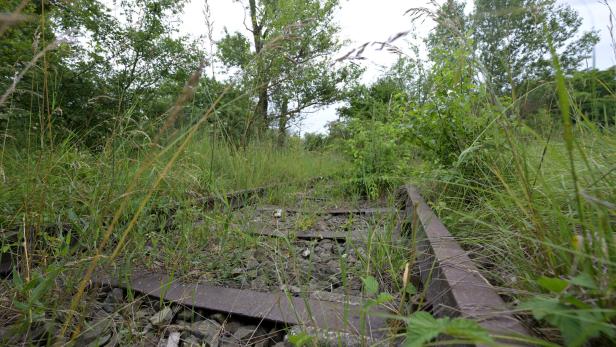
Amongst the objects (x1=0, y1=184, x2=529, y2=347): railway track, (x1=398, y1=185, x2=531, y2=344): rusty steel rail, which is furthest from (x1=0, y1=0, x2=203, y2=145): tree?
(x1=398, y1=185, x2=531, y2=344): rusty steel rail

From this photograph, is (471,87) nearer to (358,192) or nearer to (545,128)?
(545,128)

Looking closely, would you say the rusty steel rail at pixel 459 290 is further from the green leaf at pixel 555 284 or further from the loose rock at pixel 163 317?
the loose rock at pixel 163 317

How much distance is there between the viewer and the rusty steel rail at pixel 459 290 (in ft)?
2.17

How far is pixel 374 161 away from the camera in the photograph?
426 cm

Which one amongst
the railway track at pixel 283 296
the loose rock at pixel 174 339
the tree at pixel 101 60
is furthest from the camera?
the tree at pixel 101 60

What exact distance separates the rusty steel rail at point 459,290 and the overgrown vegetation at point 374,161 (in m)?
0.06

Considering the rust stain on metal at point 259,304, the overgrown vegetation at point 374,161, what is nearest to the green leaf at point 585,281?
the overgrown vegetation at point 374,161

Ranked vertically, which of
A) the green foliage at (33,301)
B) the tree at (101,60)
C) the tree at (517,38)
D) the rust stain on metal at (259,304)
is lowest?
the rust stain on metal at (259,304)

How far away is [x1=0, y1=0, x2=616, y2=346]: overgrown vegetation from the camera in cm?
74

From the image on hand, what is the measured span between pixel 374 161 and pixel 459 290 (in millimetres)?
3505

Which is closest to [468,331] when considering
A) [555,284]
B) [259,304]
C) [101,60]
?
[555,284]

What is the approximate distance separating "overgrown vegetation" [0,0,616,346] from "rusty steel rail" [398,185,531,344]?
0.06 meters

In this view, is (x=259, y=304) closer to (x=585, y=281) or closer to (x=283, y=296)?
(x=283, y=296)

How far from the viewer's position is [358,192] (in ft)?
13.8
